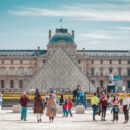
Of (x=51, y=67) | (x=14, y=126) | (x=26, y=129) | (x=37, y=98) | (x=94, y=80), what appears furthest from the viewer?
(x=94, y=80)

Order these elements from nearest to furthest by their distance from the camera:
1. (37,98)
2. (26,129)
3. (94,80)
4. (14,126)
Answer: (26,129)
(14,126)
(37,98)
(94,80)

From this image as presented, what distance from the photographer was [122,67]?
364 feet

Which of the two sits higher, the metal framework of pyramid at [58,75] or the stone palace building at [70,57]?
the stone palace building at [70,57]

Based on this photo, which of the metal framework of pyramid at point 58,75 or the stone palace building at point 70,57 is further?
the stone palace building at point 70,57

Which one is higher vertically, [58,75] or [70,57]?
[70,57]

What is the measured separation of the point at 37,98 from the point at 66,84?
38.5 metres

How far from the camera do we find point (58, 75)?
199ft

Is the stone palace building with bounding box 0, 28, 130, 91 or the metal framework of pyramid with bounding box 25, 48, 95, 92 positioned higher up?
the stone palace building with bounding box 0, 28, 130, 91

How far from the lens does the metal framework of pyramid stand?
60.0m

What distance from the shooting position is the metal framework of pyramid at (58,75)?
59969mm

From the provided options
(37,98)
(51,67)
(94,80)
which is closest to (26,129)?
(37,98)

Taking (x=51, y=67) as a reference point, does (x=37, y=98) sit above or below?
below

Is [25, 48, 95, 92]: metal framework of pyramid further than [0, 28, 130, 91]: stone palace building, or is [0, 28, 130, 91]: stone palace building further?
[0, 28, 130, 91]: stone palace building

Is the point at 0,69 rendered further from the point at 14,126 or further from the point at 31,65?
the point at 14,126
